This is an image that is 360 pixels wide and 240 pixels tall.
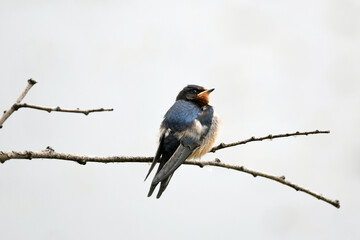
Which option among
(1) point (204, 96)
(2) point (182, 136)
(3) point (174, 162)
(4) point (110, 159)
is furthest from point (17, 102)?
(1) point (204, 96)

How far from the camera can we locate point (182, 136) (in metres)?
2.51

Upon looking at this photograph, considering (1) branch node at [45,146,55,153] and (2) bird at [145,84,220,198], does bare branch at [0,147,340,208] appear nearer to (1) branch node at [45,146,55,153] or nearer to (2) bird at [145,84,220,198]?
(1) branch node at [45,146,55,153]

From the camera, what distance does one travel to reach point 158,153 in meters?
2.35

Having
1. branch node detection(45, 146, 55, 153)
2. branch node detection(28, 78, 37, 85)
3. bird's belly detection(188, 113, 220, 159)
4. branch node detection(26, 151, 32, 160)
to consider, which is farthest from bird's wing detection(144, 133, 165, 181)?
branch node detection(28, 78, 37, 85)

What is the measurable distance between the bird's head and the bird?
0.14 m

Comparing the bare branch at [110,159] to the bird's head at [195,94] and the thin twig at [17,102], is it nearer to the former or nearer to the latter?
the thin twig at [17,102]

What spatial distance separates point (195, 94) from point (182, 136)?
2.43 ft

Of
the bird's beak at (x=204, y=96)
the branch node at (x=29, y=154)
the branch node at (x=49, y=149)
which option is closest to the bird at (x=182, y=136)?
the bird's beak at (x=204, y=96)

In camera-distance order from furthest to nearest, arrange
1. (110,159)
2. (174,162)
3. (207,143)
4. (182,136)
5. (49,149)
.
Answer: (207,143) < (182,136) < (174,162) < (110,159) < (49,149)

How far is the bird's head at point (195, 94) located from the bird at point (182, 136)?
14cm

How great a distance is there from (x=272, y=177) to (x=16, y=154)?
0.89 metres

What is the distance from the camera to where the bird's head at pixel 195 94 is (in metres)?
3.13

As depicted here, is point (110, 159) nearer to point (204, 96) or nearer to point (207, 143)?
point (207, 143)

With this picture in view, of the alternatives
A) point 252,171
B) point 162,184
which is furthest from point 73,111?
point 162,184
